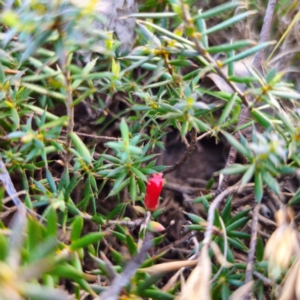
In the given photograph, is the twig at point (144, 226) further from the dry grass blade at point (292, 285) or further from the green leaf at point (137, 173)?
the dry grass blade at point (292, 285)

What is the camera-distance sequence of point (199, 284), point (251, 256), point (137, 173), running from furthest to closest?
1. point (137, 173)
2. point (251, 256)
3. point (199, 284)

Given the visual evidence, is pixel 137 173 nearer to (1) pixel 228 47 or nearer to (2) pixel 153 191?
(2) pixel 153 191

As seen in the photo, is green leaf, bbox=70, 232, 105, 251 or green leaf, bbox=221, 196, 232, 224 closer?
green leaf, bbox=70, 232, 105, 251

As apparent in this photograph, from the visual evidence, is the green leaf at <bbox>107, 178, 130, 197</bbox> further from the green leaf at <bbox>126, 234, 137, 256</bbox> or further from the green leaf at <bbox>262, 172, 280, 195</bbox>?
the green leaf at <bbox>262, 172, 280, 195</bbox>

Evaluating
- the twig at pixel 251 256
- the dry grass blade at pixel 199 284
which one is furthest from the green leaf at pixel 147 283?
the twig at pixel 251 256

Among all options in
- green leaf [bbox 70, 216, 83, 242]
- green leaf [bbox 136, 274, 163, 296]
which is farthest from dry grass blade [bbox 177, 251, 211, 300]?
green leaf [bbox 70, 216, 83, 242]

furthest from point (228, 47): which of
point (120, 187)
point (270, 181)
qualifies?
point (120, 187)

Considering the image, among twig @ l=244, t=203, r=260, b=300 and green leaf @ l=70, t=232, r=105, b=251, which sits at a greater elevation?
green leaf @ l=70, t=232, r=105, b=251
